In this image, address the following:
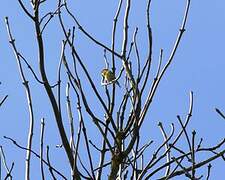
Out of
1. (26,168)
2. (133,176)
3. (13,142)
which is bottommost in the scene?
(133,176)

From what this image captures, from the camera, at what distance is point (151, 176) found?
3.30m

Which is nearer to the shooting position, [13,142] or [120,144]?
[120,144]

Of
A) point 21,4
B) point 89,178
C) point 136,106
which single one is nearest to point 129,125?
point 136,106

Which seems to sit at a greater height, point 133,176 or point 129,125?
point 129,125

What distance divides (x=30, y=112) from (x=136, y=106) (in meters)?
0.60

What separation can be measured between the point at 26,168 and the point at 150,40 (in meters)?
0.98

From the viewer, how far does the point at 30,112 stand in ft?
11.5

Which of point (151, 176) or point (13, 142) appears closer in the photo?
point (151, 176)

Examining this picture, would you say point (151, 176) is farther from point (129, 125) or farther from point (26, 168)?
point (26, 168)

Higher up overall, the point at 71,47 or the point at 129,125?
the point at 71,47

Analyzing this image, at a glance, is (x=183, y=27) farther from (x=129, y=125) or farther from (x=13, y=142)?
(x=13, y=142)

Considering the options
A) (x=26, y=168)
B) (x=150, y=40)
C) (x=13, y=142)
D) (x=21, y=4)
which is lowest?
(x=26, y=168)

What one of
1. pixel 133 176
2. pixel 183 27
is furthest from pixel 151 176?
pixel 183 27

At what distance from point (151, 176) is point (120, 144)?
236mm
